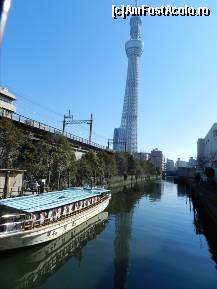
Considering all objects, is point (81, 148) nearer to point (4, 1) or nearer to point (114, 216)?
point (114, 216)

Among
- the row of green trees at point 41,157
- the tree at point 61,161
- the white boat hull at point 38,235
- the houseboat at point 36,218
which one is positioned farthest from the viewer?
the tree at point 61,161

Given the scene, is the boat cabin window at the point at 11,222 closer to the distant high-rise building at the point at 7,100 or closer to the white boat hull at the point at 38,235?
the white boat hull at the point at 38,235

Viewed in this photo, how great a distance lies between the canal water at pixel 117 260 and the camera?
809 inches

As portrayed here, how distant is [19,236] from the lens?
78.0ft

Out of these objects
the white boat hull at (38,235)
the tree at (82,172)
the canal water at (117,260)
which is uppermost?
the tree at (82,172)

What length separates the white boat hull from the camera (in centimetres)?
2317

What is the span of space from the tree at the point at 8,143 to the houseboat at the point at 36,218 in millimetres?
11576

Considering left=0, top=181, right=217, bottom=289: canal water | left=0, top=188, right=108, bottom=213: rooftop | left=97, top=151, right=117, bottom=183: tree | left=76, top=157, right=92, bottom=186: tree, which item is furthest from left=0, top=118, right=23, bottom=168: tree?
left=97, top=151, right=117, bottom=183: tree

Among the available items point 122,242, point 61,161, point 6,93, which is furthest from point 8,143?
point 6,93

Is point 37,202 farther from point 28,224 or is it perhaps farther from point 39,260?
point 39,260

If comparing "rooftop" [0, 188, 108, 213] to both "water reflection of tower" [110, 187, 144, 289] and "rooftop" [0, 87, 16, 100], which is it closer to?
"water reflection of tower" [110, 187, 144, 289]

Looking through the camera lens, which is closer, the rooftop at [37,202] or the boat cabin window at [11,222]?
the boat cabin window at [11,222]

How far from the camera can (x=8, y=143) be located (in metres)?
42.2

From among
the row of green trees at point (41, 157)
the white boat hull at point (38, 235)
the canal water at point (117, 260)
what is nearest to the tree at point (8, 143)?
the row of green trees at point (41, 157)
